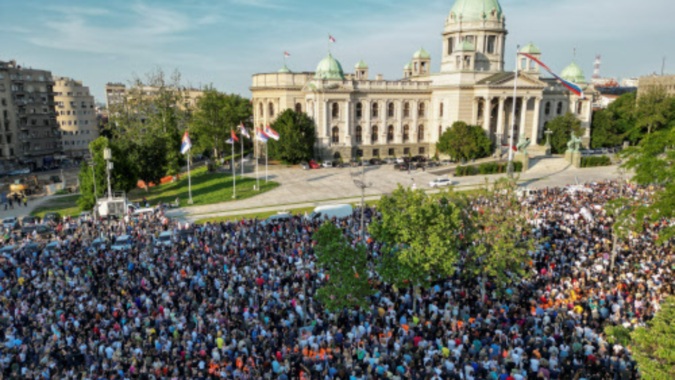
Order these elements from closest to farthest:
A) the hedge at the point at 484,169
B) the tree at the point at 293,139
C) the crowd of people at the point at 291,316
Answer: the crowd of people at the point at 291,316 < the hedge at the point at 484,169 < the tree at the point at 293,139

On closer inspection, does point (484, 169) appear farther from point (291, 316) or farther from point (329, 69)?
point (291, 316)

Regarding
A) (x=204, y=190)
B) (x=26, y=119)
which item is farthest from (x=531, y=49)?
(x=26, y=119)

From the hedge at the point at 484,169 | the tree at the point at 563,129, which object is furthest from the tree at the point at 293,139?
the tree at the point at 563,129

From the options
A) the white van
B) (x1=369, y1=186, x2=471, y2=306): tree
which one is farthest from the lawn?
(x1=369, y1=186, x2=471, y2=306): tree

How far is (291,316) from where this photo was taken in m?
19.6

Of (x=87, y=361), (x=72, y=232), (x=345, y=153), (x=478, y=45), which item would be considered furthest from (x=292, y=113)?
(x=87, y=361)

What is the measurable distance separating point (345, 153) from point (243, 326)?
54.3m

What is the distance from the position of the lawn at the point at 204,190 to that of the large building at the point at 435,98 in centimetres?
1740

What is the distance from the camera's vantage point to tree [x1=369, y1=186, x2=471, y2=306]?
20.7 meters

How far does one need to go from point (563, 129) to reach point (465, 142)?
18.9 m

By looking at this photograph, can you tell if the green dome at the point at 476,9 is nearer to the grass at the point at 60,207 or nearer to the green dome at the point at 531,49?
the green dome at the point at 531,49

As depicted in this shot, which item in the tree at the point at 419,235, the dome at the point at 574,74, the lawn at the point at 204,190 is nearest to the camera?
the tree at the point at 419,235

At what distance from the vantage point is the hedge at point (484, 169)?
57.9 m

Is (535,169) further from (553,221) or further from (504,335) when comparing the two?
(504,335)
